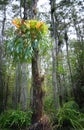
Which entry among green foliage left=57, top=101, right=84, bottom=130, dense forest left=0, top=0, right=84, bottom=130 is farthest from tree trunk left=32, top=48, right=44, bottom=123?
green foliage left=57, top=101, right=84, bottom=130

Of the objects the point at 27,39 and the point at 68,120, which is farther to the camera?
the point at 68,120

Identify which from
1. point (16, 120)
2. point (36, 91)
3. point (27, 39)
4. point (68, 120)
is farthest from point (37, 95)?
point (16, 120)

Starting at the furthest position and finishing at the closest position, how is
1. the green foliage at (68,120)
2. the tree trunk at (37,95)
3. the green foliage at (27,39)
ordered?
the green foliage at (68,120), the green foliage at (27,39), the tree trunk at (37,95)

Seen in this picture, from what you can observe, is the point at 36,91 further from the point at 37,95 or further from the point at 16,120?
the point at 16,120

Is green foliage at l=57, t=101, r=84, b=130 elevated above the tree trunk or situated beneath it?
situated beneath

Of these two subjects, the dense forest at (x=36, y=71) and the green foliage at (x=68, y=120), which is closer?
the dense forest at (x=36, y=71)

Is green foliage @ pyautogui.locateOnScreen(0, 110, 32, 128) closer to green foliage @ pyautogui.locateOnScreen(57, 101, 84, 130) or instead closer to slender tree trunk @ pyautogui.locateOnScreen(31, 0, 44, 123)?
green foliage @ pyautogui.locateOnScreen(57, 101, 84, 130)

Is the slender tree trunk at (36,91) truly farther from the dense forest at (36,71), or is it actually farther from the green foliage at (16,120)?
the green foliage at (16,120)

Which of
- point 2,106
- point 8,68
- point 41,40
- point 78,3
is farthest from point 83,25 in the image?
point 41,40

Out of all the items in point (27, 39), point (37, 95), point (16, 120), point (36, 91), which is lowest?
point (16, 120)

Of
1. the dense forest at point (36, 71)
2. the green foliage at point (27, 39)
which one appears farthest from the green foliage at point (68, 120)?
the green foliage at point (27, 39)

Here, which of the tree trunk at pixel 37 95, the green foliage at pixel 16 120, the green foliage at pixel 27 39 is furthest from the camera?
the green foliage at pixel 16 120

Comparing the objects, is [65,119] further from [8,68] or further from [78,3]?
[8,68]

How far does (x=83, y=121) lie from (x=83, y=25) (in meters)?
12.8
